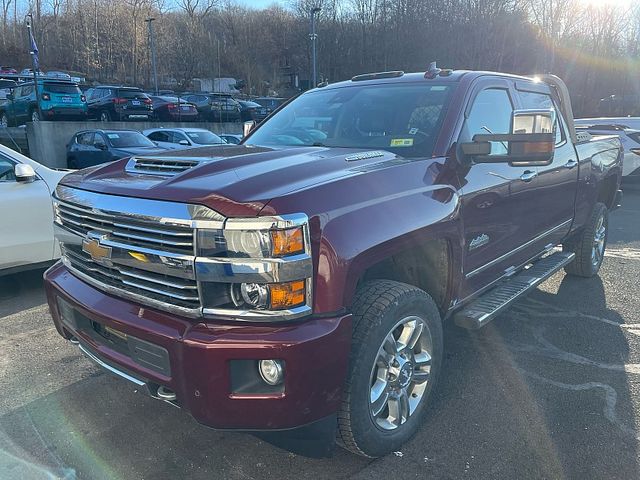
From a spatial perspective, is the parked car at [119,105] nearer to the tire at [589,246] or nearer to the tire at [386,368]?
the tire at [589,246]

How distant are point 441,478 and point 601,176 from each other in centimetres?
401

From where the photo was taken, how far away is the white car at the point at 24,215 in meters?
4.91

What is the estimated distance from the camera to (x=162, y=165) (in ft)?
9.05

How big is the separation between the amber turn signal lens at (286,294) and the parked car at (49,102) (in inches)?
843

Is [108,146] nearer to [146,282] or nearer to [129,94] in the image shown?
[129,94]

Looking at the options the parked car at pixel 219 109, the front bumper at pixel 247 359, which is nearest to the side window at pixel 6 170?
the front bumper at pixel 247 359

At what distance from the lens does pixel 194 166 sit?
2611 mm

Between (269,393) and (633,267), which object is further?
(633,267)

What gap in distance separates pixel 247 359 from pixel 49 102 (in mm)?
21545

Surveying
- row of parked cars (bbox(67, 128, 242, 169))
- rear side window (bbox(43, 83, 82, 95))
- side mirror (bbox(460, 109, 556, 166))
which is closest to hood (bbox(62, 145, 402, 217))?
side mirror (bbox(460, 109, 556, 166))

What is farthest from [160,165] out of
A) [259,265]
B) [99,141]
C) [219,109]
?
[219,109]

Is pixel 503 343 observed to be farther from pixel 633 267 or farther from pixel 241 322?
pixel 633 267

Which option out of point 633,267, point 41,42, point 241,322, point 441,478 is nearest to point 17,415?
point 241,322

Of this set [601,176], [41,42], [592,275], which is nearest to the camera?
[601,176]
